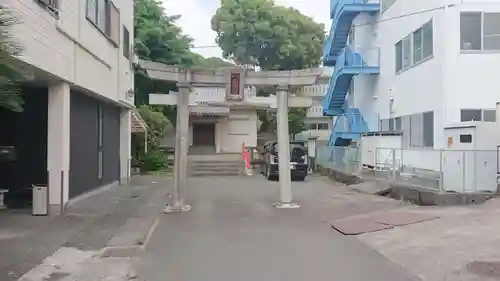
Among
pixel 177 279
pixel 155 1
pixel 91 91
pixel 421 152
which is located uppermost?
pixel 155 1

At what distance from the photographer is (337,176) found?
89.1ft

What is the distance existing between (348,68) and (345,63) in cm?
93

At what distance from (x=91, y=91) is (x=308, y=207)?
23.2 ft

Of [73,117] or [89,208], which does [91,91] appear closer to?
[73,117]

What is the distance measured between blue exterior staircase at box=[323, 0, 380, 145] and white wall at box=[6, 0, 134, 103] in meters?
11.3

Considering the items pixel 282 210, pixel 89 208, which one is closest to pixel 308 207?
pixel 282 210

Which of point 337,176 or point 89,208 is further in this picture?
point 337,176

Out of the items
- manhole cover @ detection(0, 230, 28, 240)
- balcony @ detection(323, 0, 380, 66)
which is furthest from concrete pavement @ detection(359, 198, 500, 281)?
balcony @ detection(323, 0, 380, 66)

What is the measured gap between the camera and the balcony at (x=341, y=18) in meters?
27.0

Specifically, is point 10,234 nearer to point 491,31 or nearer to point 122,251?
point 122,251

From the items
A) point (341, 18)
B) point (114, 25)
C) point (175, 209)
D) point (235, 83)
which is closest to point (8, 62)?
point (175, 209)

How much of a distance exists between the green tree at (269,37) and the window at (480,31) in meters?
23.8

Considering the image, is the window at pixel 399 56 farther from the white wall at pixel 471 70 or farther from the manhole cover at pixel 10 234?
the manhole cover at pixel 10 234

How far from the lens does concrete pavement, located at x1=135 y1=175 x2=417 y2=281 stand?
27.0 feet
